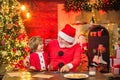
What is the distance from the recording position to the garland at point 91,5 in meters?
5.70

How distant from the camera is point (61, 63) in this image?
3486 millimetres

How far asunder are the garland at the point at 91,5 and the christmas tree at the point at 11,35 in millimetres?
1219

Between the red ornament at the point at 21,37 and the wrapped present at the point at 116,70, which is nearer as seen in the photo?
the wrapped present at the point at 116,70

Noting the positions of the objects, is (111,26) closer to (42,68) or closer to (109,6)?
(109,6)

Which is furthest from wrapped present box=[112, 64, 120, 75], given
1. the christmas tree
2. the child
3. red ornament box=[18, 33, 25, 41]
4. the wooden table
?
red ornament box=[18, 33, 25, 41]

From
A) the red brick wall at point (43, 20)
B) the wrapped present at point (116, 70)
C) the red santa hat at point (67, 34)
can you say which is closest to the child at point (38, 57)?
the red santa hat at point (67, 34)

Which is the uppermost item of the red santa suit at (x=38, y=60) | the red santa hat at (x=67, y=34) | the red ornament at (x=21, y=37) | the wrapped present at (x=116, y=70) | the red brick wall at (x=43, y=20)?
the red brick wall at (x=43, y=20)

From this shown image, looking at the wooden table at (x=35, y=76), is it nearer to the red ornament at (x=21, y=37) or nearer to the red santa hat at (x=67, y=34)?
the red santa hat at (x=67, y=34)

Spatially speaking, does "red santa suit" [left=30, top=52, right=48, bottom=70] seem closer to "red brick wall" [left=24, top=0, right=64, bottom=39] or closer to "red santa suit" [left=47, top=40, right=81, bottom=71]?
"red santa suit" [left=47, top=40, right=81, bottom=71]

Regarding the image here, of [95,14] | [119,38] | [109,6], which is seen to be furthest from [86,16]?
[119,38]

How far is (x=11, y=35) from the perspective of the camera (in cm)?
514

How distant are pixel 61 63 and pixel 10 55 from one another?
6.35 feet

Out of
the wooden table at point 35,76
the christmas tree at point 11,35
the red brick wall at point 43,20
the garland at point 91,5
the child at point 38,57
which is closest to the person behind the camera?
the wooden table at point 35,76

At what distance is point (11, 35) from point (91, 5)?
191 cm
